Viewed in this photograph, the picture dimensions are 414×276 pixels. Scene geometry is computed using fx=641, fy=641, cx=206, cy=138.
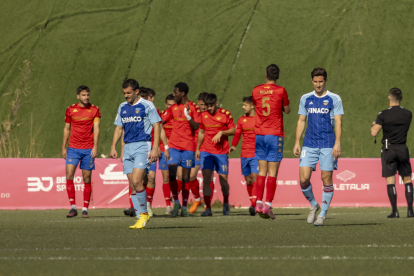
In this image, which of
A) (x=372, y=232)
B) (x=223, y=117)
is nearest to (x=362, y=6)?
(x=223, y=117)

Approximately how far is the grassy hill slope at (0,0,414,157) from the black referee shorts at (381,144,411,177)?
13.5 m

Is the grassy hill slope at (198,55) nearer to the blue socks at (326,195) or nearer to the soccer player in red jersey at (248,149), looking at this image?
the soccer player in red jersey at (248,149)

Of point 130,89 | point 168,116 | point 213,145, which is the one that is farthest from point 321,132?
point 168,116

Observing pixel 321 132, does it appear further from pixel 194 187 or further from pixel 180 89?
pixel 194 187

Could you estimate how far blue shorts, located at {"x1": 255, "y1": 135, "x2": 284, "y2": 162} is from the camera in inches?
409

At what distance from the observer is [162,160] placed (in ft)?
43.0

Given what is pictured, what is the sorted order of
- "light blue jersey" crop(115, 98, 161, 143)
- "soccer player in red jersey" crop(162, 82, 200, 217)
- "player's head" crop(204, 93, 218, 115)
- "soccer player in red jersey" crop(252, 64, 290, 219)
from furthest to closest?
1. "player's head" crop(204, 93, 218, 115)
2. "soccer player in red jersey" crop(162, 82, 200, 217)
3. "soccer player in red jersey" crop(252, 64, 290, 219)
4. "light blue jersey" crop(115, 98, 161, 143)

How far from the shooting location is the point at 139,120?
9.05 meters

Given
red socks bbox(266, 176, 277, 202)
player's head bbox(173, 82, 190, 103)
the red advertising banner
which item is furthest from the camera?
the red advertising banner

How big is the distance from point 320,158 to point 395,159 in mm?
3140

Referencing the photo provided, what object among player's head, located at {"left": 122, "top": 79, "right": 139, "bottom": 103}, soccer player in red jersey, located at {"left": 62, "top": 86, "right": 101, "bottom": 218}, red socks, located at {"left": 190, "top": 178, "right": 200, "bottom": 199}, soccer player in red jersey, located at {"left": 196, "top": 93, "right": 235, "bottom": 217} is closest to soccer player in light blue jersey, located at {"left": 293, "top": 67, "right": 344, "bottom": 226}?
player's head, located at {"left": 122, "top": 79, "right": 139, "bottom": 103}

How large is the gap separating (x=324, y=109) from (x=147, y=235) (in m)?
3.20

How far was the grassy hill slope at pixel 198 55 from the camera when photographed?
27328 millimetres

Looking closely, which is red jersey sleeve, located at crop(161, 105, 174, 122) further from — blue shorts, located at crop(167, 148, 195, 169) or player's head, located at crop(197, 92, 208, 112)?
blue shorts, located at crop(167, 148, 195, 169)
